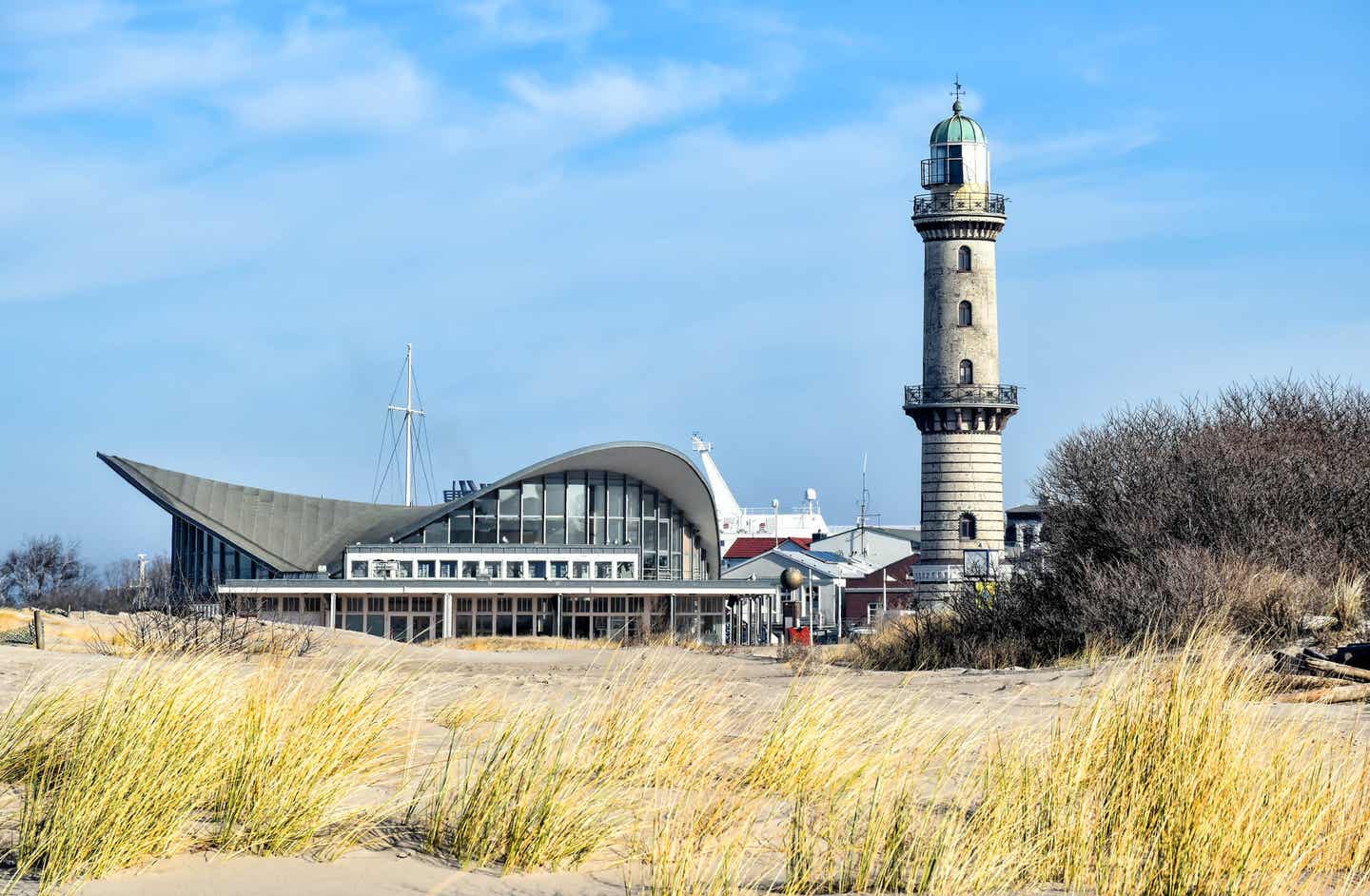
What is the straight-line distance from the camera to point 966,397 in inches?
2375

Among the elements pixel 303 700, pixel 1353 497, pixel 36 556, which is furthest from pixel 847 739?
pixel 36 556

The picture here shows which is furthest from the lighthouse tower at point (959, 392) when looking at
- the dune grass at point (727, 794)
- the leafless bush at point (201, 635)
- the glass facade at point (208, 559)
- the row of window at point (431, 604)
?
the dune grass at point (727, 794)

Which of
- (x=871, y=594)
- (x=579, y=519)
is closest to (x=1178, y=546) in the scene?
(x=579, y=519)

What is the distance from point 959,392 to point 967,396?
34cm

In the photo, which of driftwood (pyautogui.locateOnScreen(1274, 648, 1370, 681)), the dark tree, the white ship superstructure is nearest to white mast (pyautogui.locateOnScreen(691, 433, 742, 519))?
the white ship superstructure

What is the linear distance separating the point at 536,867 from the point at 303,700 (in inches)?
107

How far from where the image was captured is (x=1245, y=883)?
6328mm

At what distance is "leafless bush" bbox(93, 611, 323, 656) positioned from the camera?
19.4 meters

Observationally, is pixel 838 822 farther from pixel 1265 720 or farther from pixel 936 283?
pixel 936 283

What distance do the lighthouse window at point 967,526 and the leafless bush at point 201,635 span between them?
1469 inches

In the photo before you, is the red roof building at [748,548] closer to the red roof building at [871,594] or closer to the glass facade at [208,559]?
the red roof building at [871,594]

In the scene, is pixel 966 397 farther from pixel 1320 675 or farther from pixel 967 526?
pixel 1320 675

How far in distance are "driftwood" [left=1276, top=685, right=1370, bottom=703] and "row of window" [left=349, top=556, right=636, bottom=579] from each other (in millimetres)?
40903

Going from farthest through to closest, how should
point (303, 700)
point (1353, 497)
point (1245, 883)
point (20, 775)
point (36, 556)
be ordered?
point (36, 556) → point (1353, 497) → point (303, 700) → point (20, 775) → point (1245, 883)
